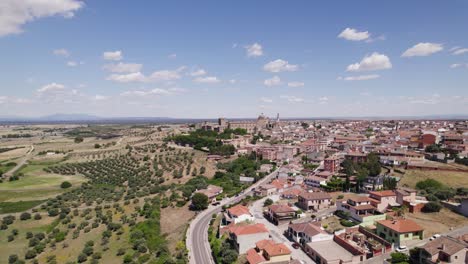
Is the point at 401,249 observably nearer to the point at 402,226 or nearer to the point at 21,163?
the point at 402,226

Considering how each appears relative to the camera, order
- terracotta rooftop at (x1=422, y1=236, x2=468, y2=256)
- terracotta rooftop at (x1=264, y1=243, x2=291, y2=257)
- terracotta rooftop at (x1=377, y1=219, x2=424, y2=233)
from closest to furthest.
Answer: terracotta rooftop at (x1=422, y1=236, x2=468, y2=256) → terracotta rooftop at (x1=264, y1=243, x2=291, y2=257) → terracotta rooftop at (x1=377, y1=219, x2=424, y2=233)

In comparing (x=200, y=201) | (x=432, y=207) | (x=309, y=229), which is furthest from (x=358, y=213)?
(x=200, y=201)

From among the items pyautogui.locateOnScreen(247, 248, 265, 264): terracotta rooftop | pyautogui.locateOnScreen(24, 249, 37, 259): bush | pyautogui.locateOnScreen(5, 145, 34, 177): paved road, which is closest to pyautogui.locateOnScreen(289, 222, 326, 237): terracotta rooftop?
pyautogui.locateOnScreen(247, 248, 265, 264): terracotta rooftop

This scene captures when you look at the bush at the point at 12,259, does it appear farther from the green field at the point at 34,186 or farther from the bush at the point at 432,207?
the bush at the point at 432,207

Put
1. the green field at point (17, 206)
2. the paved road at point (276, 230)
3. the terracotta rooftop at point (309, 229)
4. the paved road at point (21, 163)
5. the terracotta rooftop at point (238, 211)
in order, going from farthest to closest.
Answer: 1. the paved road at point (21, 163)
2. the green field at point (17, 206)
3. the terracotta rooftop at point (238, 211)
4. the terracotta rooftop at point (309, 229)
5. the paved road at point (276, 230)

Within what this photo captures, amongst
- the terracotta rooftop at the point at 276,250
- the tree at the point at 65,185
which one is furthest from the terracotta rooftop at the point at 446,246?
the tree at the point at 65,185

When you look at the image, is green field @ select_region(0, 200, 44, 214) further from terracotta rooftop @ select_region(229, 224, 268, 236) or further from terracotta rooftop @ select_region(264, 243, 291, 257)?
terracotta rooftop @ select_region(264, 243, 291, 257)
